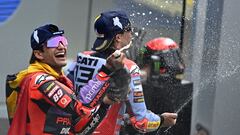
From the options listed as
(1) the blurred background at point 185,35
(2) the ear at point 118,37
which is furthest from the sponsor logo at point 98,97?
(1) the blurred background at point 185,35

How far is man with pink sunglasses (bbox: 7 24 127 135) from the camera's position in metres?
2.77

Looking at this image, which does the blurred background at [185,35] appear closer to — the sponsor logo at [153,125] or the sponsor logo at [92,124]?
the sponsor logo at [153,125]

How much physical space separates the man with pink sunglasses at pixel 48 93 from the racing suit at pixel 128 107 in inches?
9.9

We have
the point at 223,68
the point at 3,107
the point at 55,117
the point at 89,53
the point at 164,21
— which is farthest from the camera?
the point at 164,21

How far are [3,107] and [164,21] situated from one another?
1785mm

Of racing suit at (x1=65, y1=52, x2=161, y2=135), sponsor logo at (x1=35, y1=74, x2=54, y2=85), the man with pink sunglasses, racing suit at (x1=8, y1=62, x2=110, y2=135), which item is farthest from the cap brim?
sponsor logo at (x1=35, y1=74, x2=54, y2=85)

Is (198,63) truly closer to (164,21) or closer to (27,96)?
(164,21)

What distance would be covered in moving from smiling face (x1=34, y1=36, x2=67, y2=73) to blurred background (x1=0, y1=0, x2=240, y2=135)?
75.5 inches

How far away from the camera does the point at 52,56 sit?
2.93 m

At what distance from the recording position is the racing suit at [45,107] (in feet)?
9.07

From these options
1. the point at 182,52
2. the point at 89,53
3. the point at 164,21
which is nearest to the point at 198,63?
the point at 182,52

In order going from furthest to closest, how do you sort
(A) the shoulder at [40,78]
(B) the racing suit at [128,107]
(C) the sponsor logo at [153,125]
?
(C) the sponsor logo at [153,125] → (B) the racing suit at [128,107] → (A) the shoulder at [40,78]

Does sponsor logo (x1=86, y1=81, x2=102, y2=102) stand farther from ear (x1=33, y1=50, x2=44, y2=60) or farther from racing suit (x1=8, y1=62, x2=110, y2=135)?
ear (x1=33, y1=50, x2=44, y2=60)

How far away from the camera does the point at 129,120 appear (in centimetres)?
342
